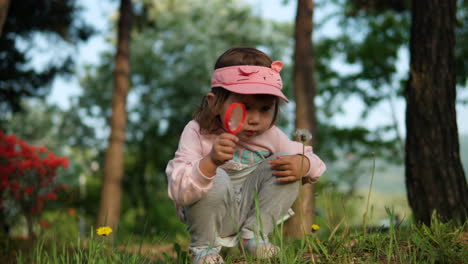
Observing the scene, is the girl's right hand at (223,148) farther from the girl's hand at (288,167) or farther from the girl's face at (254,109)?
the girl's hand at (288,167)

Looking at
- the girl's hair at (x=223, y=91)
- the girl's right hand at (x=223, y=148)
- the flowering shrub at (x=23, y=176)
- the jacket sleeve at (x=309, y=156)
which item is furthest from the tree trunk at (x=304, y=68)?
the flowering shrub at (x=23, y=176)

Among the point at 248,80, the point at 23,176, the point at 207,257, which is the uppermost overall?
the point at 248,80

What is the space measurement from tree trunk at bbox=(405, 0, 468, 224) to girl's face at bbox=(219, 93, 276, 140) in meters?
1.76

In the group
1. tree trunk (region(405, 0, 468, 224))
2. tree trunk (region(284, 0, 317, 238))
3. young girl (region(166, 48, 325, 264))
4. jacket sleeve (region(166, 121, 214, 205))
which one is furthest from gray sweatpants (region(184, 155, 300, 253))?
tree trunk (region(284, 0, 317, 238))

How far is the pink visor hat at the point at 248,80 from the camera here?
197cm

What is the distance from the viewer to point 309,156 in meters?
2.21

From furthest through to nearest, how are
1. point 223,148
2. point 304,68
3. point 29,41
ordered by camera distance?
point 29,41 < point 304,68 < point 223,148

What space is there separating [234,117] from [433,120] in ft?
6.68

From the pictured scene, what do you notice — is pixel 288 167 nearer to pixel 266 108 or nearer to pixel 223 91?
pixel 266 108

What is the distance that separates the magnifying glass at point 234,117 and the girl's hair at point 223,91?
17 cm

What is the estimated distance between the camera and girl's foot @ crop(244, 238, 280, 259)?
1.91m

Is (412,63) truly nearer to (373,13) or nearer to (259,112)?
(259,112)

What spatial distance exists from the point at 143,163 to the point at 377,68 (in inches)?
324

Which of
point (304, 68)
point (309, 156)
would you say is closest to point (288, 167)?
point (309, 156)
